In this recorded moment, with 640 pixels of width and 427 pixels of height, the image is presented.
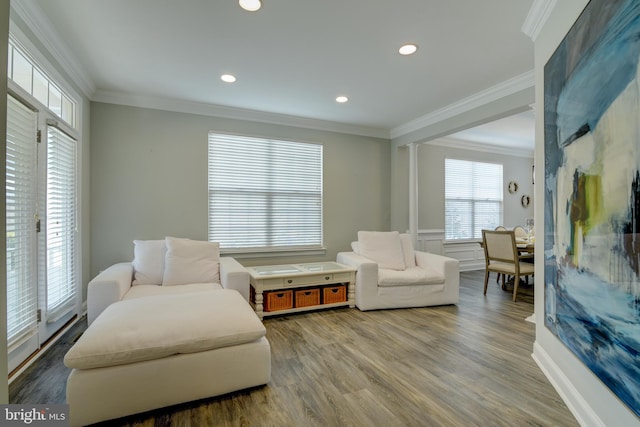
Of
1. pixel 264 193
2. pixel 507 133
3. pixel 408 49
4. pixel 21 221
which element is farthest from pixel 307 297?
pixel 507 133

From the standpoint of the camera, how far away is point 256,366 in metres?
1.87

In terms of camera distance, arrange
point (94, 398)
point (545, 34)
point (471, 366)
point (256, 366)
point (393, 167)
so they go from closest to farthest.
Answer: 1. point (94, 398)
2. point (256, 366)
3. point (545, 34)
4. point (471, 366)
5. point (393, 167)

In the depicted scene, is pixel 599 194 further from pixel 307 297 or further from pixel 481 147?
pixel 481 147

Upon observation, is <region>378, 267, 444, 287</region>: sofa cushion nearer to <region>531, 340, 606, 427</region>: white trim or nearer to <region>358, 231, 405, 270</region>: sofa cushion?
<region>358, 231, 405, 270</region>: sofa cushion

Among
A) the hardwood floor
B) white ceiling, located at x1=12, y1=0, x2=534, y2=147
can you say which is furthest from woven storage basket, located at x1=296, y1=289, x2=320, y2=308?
white ceiling, located at x1=12, y1=0, x2=534, y2=147

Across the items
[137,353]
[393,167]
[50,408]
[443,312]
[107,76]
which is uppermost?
[107,76]

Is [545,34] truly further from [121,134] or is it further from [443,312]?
[121,134]

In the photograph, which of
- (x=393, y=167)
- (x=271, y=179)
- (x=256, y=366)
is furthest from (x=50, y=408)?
(x=393, y=167)

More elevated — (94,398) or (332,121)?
(332,121)

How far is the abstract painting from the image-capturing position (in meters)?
1.12

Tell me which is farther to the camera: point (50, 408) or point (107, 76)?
point (107, 76)

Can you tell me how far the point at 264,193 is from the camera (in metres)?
4.32

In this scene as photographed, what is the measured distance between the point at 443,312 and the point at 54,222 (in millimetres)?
4063

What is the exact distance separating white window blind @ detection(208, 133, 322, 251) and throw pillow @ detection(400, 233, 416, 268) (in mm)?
1283
